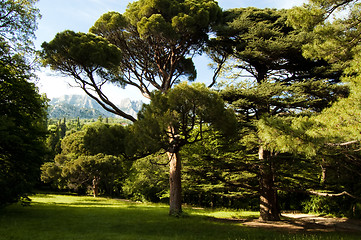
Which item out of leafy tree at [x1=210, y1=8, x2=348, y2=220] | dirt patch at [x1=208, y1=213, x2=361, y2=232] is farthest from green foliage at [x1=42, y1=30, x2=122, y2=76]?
dirt patch at [x1=208, y1=213, x2=361, y2=232]

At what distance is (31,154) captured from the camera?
29.9 feet

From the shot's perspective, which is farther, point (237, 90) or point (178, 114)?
point (237, 90)

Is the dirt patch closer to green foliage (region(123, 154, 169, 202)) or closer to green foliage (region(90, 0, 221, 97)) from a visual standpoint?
green foliage (region(90, 0, 221, 97))

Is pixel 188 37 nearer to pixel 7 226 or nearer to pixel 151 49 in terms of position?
pixel 151 49

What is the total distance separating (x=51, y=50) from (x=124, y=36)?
136 inches

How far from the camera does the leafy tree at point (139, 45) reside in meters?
10.0

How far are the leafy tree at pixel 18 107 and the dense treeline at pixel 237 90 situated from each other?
273mm

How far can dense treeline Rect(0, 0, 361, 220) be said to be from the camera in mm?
5492

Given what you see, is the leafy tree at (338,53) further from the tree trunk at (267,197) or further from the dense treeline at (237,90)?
the tree trunk at (267,197)

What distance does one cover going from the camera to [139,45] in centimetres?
1223

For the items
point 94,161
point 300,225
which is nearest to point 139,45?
point 300,225

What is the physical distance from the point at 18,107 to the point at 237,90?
8.87 metres

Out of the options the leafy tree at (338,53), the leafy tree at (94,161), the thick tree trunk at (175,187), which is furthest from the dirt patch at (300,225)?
the leafy tree at (94,161)

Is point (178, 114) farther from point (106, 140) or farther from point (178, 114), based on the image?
point (106, 140)
